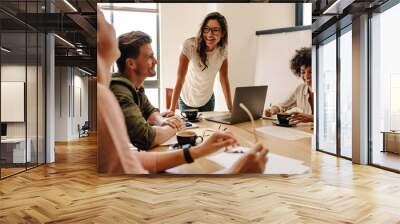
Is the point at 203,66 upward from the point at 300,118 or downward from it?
upward

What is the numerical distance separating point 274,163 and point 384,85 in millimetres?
3105

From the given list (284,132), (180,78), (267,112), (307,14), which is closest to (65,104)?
(180,78)

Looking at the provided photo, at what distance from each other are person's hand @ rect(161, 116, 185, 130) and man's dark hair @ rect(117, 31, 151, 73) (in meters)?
0.84

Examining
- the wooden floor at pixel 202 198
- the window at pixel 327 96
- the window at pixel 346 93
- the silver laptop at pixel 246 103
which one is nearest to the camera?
the wooden floor at pixel 202 198

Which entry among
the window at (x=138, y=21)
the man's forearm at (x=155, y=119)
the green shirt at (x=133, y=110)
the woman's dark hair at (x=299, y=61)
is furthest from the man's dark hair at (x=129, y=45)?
the woman's dark hair at (x=299, y=61)

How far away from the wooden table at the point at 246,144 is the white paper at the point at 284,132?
0.04m

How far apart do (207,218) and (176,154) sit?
1.21 meters

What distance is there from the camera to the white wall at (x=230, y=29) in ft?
15.2

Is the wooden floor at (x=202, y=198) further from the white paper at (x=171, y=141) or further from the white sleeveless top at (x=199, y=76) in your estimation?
the white sleeveless top at (x=199, y=76)

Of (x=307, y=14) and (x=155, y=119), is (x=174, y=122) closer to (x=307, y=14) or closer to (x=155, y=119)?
(x=155, y=119)

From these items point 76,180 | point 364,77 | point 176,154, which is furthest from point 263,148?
point 364,77

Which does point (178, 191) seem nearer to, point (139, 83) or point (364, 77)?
point (139, 83)

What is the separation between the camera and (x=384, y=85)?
6.36 m

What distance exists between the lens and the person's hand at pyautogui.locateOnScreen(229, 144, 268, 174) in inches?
179
